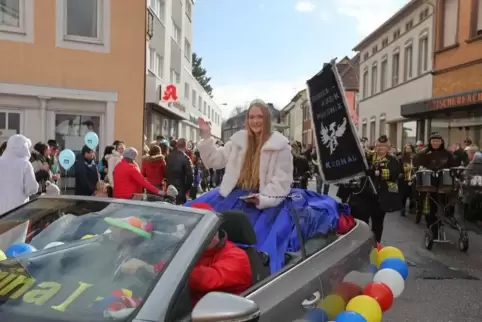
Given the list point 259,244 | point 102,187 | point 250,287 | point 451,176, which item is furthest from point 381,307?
point 102,187

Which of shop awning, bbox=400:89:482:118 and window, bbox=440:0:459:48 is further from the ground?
window, bbox=440:0:459:48

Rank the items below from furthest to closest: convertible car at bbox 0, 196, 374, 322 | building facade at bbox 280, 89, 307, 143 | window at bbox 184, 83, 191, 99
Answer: building facade at bbox 280, 89, 307, 143, window at bbox 184, 83, 191, 99, convertible car at bbox 0, 196, 374, 322

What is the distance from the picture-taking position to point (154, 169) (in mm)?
9969

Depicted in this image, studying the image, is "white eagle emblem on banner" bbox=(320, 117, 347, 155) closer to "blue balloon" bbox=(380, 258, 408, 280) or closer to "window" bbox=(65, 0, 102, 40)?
"blue balloon" bbox=(380, 258, 408, 280)

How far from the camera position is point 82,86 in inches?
534

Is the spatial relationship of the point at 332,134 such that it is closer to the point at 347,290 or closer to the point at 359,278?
the point at 359,278

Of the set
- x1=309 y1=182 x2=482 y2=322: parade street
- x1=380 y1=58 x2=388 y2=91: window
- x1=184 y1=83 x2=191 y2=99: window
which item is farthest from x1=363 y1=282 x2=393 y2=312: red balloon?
x1=184 y1=83 x2=191 y2=99: window

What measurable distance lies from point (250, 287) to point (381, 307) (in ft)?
4.28

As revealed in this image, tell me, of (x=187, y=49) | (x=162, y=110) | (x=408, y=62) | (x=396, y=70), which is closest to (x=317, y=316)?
(x=162, y=110)

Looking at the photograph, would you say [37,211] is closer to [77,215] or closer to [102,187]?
[77,215]

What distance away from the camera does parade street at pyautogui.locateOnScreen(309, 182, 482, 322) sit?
17.3 feet

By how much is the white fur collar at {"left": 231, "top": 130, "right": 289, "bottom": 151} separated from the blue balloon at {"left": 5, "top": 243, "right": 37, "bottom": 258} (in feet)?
7.41

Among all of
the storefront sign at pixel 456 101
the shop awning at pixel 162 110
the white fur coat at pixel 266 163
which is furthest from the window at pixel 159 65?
the white fur coat at pixel 266 163

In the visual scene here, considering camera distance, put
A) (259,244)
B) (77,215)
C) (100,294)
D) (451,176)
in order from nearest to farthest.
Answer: (100,294) < (77,215) < (259,244) < (451,176)
